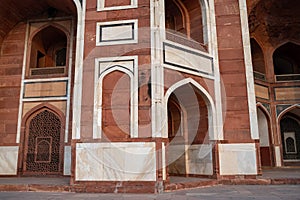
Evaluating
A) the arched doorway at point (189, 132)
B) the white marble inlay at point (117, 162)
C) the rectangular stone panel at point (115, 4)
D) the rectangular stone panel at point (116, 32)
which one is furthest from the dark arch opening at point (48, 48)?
the arched doorway at point (189, 132)

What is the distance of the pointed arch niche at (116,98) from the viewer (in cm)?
628

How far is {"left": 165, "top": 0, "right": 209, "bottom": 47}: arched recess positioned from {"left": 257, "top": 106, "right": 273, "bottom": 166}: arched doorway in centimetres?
517

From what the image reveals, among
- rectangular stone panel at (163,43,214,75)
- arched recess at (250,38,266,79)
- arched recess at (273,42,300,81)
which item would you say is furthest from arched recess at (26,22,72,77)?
arched recess at (273,42,300,81)

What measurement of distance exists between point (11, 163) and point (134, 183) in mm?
5105

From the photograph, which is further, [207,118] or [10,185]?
[207,118]

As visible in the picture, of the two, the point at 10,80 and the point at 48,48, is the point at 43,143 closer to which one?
the point at 10,80

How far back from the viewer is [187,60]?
731 centimetres

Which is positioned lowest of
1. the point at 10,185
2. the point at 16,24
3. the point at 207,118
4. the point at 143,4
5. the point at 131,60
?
the point at 10,185

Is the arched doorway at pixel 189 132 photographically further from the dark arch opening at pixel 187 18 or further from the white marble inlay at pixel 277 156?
the white marble inlay at pixel 277 156

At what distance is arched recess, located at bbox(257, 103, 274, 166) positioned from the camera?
12.0 m

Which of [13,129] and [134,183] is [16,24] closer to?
[13,129]

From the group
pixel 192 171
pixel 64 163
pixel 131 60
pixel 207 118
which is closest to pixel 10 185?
pixel 64 163

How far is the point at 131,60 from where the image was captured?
259 inches

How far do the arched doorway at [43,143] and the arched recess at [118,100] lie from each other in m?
3.15
